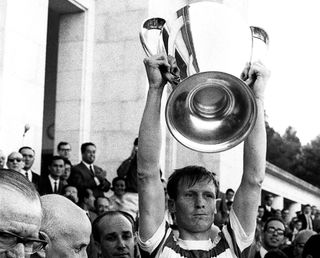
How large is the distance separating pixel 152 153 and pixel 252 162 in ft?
2.00

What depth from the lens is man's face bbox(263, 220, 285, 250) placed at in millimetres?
9805

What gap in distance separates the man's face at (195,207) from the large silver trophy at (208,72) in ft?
0.81

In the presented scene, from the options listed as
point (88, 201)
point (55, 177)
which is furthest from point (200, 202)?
point (55, 177)

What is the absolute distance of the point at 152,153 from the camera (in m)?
4.16

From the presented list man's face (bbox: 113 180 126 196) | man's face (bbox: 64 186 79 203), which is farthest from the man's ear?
man's face (bbox: 113 180 126 196)

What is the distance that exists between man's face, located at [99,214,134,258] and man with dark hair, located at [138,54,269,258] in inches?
27.4

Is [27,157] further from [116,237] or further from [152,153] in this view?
[152,153]

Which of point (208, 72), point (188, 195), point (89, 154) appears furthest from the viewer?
point (89, 154)

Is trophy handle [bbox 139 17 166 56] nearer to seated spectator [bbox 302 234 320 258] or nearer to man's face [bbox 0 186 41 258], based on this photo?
man's face [bbox 0 186 41 258]

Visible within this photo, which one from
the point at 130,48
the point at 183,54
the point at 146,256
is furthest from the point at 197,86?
the point at 130,48

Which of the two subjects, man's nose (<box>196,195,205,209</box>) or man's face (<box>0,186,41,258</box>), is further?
man's nose (<box>196,195,205,209</box>)

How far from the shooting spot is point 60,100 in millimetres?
13656

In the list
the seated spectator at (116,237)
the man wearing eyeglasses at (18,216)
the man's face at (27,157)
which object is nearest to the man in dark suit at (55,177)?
the man's face at (27,157)

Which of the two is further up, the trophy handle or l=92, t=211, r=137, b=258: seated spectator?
the trophy handle
